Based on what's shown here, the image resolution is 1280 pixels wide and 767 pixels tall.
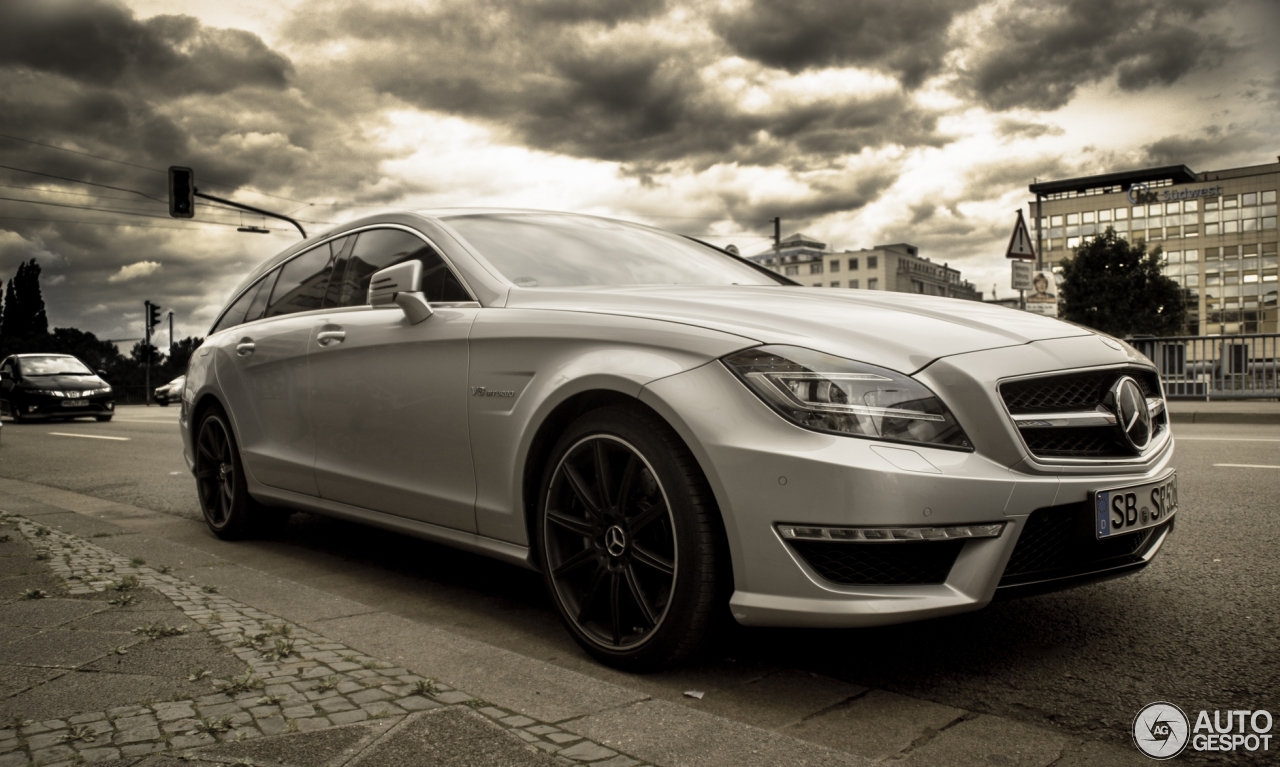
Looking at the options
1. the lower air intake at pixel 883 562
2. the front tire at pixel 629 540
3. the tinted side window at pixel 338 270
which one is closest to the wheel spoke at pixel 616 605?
the front tire at pixel 629 540

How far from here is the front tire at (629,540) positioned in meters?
2.64

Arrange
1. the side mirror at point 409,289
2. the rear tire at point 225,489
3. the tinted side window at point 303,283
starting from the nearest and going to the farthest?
the side mirror at point 409,289 → the tinted side window at point 303,283 → the rear tire at point 225,489

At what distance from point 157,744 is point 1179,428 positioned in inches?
492

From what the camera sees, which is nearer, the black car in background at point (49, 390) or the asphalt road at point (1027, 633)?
the asphalt road at point (1027, 633)

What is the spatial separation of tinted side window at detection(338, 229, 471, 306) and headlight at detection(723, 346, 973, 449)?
1.52 meters

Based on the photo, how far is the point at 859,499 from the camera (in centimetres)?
240

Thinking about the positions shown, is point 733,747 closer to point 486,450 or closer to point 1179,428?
point 486,450

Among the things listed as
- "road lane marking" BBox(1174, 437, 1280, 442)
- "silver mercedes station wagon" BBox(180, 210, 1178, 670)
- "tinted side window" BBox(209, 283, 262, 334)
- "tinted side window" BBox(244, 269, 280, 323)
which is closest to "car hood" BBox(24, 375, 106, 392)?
"tinted side window" BBox(209, 283, 262, 334)

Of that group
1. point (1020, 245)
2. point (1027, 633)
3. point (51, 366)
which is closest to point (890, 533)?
point (1027, 633)

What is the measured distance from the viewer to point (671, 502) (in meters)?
2.67

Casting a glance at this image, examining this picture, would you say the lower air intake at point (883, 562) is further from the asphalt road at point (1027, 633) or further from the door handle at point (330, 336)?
the door handle at point (330, 336)

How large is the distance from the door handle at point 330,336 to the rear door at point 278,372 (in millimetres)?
186

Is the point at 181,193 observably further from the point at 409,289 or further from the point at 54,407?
the point at 409,289

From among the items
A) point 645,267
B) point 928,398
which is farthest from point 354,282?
point 928,398
